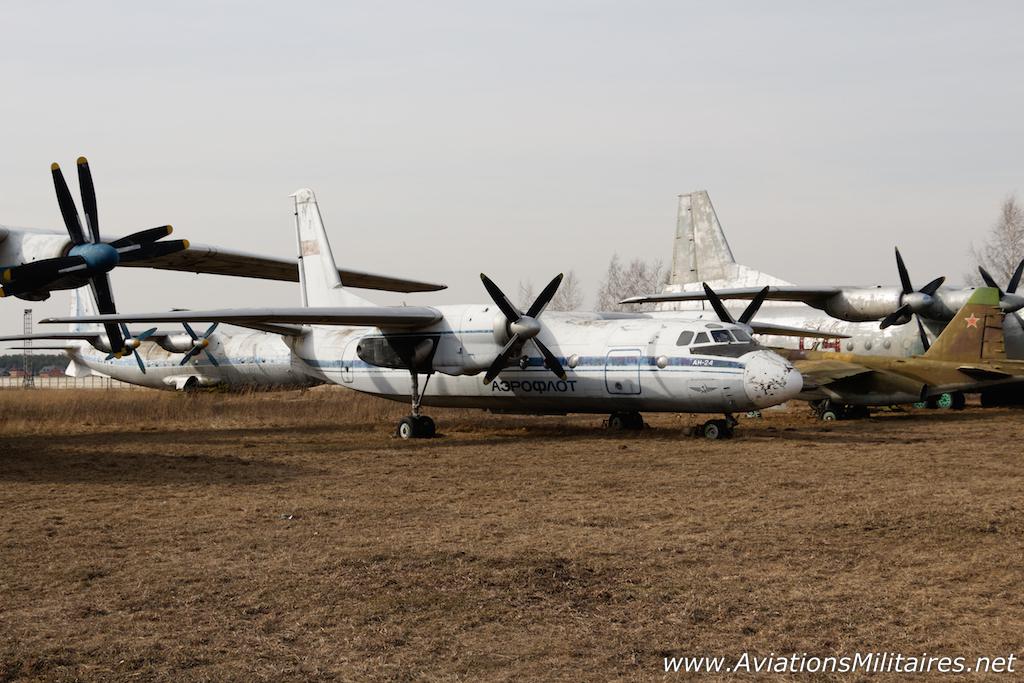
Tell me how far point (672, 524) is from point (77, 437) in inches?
614

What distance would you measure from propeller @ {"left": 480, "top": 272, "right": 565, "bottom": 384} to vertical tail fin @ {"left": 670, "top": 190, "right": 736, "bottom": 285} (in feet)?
51.1

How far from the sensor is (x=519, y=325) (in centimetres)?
1933

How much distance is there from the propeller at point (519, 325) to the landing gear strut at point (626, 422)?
216 cm

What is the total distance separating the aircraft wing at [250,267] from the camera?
2159 centimetres

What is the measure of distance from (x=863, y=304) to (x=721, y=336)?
1078 centimetres

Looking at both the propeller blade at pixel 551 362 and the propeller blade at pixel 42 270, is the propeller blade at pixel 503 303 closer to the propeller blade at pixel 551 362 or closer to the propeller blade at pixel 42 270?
the propeller blade at pixel 551 362

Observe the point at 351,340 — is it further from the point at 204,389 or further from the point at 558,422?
the point at 204,389

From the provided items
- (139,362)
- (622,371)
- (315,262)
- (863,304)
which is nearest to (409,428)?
(622,371)

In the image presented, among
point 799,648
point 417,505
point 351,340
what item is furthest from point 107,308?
point 799,648

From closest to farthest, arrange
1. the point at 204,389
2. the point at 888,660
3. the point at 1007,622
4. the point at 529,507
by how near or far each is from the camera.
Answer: the point at 888,660, the point at 1007,622, the point at 529,507, the point at 204,389

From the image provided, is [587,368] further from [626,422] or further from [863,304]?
[863,304]

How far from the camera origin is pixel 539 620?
20.8ft

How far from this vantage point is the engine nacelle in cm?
2712

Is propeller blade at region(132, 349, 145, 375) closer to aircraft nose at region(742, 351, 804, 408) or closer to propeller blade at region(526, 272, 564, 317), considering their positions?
propeller blade at region(526, 272, 564, 317)
